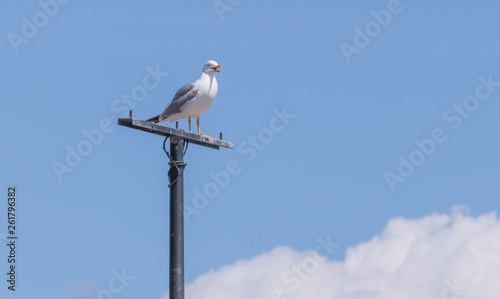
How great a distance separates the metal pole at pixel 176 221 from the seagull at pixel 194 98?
3479mm

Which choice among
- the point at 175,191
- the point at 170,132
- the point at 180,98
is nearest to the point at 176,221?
the point at 175,191

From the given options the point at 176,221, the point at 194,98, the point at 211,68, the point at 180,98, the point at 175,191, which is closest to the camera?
the point at 176,221

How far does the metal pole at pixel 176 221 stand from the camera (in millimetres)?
13883

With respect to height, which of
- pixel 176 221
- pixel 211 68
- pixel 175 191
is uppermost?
pixel 211 68

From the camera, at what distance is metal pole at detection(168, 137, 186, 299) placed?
13.9 metres

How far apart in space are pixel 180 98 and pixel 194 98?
1.05 feet

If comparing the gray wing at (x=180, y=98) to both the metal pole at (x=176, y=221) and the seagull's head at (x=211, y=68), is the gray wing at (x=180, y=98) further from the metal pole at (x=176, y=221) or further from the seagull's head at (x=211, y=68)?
the metal pole at (x=176, y=221)

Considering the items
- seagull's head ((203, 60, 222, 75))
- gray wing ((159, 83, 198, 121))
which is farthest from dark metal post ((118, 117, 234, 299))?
seagull's head ((203, 60, 222, 75))

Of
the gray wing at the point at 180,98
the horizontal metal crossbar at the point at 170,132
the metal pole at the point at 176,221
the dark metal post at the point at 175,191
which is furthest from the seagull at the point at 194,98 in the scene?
the metal pole at the point at 176,221

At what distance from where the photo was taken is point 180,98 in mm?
18219

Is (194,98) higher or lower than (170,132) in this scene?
higher

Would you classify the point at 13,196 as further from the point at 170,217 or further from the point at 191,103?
the point at 170,217

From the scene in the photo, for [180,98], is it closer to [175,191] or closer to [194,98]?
[194,98]

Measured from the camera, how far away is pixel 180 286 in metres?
13.9
